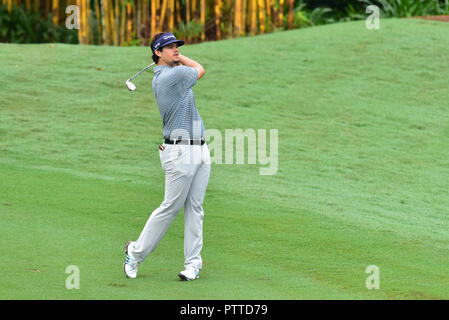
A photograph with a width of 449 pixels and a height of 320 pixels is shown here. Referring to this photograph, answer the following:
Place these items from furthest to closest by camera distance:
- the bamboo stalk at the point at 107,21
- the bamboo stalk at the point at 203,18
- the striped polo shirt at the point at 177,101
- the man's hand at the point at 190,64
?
1. the bamboo stalk at the point at 203,18
2. the bamboo stalk at the point at 107,21
3. the man's hand at the point at 190,64
4. the striped polo shirt at the point at 177,101

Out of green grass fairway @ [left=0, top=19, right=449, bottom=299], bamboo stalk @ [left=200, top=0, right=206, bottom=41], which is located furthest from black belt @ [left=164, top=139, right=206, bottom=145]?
bamboo stalk @ [left=200, top=0, right=206, bottom=41]

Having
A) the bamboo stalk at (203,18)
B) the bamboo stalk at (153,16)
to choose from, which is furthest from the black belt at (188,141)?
the bamboo stalk at (203,18)

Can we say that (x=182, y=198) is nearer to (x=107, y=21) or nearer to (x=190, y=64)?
(x=190, y=64)

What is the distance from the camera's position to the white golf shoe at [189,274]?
669cm

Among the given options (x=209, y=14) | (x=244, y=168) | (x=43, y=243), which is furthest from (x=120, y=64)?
(x=43, y=243)

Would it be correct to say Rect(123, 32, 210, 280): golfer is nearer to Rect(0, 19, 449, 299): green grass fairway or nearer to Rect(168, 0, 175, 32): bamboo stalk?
Rect(0, 19, 449, 299): green grass fairway

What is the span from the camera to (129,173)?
1173 centimetres

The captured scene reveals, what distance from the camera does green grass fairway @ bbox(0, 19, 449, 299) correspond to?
23.0 feet

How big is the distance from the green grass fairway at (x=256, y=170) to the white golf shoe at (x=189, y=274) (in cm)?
6

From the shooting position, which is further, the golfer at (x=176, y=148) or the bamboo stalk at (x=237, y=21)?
the bamboo stalk at (x=237, y=21)

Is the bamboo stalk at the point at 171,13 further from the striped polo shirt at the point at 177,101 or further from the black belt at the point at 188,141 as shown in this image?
the black belt at the point at 188,141

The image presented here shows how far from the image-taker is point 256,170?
1245cm

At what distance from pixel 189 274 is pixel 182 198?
61 centimetres
